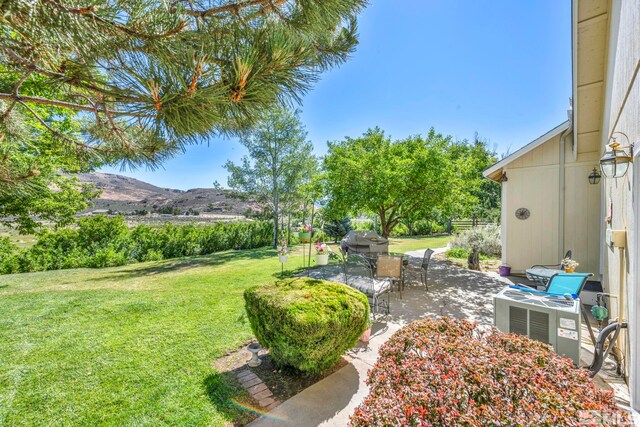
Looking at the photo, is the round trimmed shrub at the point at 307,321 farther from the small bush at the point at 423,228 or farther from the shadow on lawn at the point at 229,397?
the small bush at the point at 423,228

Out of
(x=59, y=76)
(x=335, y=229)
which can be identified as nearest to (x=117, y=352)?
(x=59, y=76)

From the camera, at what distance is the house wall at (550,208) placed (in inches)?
275

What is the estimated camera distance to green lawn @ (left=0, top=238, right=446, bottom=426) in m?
2.51

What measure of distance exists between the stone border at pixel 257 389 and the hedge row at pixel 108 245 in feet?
33.5

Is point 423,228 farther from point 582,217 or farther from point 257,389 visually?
point 257,389

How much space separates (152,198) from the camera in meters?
15.3

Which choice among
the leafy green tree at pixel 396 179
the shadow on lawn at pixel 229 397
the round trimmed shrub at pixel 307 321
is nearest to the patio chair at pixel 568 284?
the round trimmed shrub at pixel 307 321

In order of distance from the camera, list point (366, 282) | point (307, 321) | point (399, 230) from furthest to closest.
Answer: point (399, 230)
point (366, 282)
point (307, 321)

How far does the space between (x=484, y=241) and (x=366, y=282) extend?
9633 millimetres

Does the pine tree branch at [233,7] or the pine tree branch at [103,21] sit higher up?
the pine tree branch at [233,7]

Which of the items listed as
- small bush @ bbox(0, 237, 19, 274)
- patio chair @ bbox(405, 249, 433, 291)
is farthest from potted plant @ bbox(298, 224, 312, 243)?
small bush @ bbox(0, 237, 19, 274)

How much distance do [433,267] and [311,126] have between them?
444 inches

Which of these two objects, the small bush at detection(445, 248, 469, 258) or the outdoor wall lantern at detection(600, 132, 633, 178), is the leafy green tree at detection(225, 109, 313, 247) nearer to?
the small bush at detection(445, 248, 469, 258)

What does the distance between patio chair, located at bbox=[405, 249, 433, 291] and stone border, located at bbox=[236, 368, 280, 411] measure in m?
5.16
